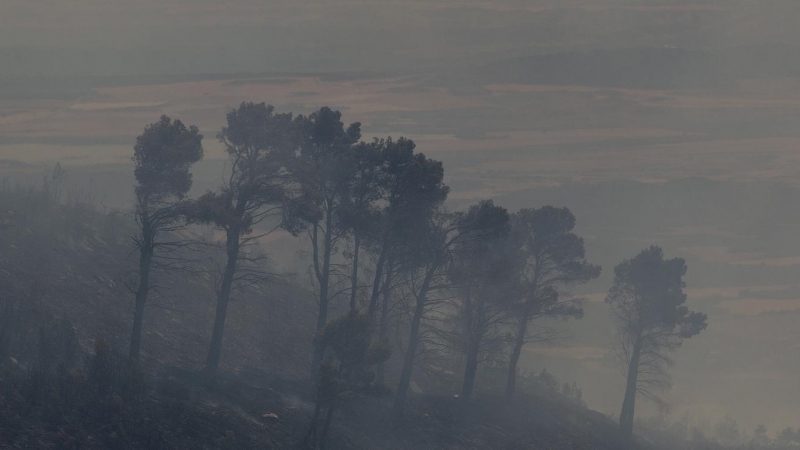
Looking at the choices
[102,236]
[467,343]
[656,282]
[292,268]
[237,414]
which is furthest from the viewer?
[292,268]

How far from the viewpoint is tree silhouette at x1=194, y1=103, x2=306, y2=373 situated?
3641 cm

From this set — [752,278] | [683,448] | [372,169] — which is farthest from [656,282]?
[752,278]

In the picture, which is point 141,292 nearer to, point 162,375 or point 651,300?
point 162,375

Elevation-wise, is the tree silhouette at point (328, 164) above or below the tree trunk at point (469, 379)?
above

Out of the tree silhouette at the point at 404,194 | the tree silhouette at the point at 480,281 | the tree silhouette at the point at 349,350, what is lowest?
the tree silhouette at the point at 349,350

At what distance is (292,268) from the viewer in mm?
76250

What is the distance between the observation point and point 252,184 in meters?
36.5

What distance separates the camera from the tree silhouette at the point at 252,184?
1433 inches

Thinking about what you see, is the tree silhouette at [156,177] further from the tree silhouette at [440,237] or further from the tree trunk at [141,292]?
the tree silhouette at [440,237]

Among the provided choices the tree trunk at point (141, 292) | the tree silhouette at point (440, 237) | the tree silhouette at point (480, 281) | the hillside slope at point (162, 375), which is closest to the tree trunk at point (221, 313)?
the hillside slope at point (162, 375)

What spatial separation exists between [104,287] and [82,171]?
2848 inches

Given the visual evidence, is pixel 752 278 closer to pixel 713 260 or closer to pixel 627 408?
pixel 713 260

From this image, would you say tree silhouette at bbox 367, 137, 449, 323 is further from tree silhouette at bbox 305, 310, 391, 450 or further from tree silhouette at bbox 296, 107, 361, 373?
tree silhouette at bbox 305, 310, 391, 450

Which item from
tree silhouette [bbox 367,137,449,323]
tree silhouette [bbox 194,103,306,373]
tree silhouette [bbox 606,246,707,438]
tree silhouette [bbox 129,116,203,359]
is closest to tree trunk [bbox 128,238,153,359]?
tree silhouette [bbox 129,116,203,359]
